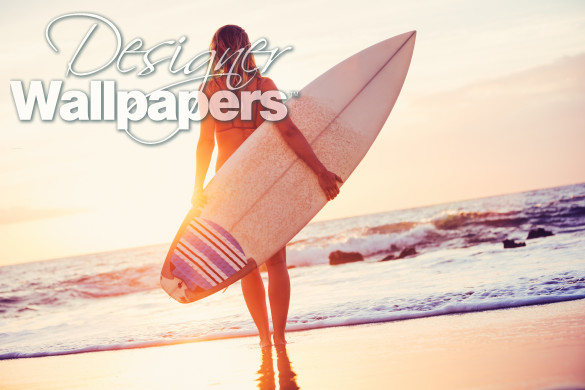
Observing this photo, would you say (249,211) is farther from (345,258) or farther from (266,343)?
(345,258)

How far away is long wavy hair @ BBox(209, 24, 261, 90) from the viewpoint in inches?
116

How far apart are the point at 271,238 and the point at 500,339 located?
119 cm

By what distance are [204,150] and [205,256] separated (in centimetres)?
54

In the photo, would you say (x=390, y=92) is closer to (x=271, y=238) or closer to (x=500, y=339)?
(x=271, y=238)

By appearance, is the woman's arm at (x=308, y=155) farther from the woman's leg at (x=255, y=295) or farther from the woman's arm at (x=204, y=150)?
the woman's leg at (x=255, y=295)

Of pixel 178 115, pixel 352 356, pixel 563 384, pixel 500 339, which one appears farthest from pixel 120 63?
pixel 563 384

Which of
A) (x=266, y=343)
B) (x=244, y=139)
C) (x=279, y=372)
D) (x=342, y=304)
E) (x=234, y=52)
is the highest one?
(x=234, y=52)

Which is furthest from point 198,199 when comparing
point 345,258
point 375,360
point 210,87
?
point 345,258

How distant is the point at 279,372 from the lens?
271 cm

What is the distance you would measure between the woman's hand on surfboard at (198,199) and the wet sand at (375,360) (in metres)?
0.82

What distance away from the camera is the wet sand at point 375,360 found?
7.48 ft

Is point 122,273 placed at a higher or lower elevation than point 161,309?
higher

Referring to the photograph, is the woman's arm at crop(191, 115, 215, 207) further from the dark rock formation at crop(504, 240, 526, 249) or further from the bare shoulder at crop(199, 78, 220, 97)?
the dark rock formation at crop(504, 240, 526, 249)

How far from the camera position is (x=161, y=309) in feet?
20.3
